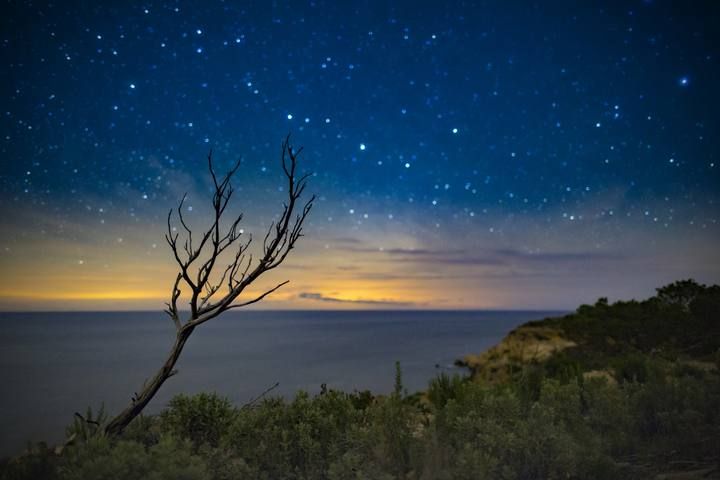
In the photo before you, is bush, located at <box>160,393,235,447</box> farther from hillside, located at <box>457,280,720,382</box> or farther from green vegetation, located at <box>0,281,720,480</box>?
hillside, located at <box>457,280,720,382</box>

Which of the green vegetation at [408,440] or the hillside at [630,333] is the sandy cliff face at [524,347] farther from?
the green vegetation at [408,440]

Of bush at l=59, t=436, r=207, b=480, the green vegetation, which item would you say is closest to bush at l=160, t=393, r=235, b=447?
the green vegetation

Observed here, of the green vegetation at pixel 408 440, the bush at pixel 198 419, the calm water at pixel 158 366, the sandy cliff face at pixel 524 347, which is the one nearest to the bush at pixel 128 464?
the green vegetation at pixel 408 440

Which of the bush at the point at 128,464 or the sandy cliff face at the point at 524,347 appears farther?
the sandy cliff face at the point at 524,347

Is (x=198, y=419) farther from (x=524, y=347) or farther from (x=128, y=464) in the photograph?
(x=524, y=347)

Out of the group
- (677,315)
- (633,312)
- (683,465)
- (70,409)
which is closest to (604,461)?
(683,465)

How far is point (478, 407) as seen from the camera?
5621 mm

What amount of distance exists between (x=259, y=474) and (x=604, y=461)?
3.66 m

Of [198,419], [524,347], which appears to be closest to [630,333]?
[524,347]

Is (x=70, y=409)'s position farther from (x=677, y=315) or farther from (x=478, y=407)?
(x=677, y=315)

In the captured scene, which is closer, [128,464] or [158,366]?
[128,464]

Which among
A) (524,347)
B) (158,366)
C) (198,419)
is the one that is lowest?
(158,366)

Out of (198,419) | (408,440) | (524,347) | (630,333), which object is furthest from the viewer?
(524,347)

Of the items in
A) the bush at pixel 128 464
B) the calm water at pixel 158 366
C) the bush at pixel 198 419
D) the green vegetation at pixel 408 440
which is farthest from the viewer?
the calm water at pixel 158 366
